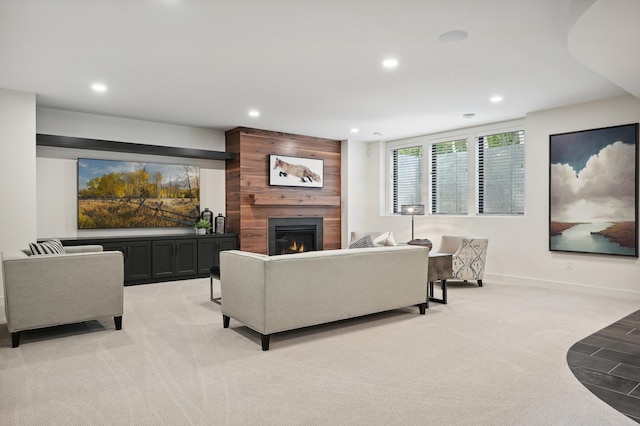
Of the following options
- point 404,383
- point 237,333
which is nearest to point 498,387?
point 404,383

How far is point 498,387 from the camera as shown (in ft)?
8.63

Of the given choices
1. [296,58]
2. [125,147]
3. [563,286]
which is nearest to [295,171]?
[125,147]

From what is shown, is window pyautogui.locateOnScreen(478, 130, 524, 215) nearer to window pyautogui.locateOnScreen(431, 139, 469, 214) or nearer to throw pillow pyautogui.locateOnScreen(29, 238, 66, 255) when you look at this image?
window pyautogui.locateOnScreen(431, 139, 469, 214)

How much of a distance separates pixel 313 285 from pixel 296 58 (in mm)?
2164

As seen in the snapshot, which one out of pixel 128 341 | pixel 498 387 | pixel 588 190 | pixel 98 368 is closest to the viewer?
pixel 498 387

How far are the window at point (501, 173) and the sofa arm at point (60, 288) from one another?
5670mm

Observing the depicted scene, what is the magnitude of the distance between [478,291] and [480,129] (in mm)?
2857

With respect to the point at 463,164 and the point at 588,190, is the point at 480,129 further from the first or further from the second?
the point at 588,190

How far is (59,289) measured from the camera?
11.9ft

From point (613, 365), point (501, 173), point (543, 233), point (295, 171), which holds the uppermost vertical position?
point (295, 171)

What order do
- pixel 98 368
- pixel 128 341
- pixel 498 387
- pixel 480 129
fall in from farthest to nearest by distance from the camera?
pixel 480 129 < pixel 128 341 < pixel 98 368 < pixel 498 387

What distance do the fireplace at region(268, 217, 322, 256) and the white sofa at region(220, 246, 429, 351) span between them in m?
3.61

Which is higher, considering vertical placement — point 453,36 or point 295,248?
point 453,36

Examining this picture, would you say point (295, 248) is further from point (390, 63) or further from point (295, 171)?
point (390, 63)
